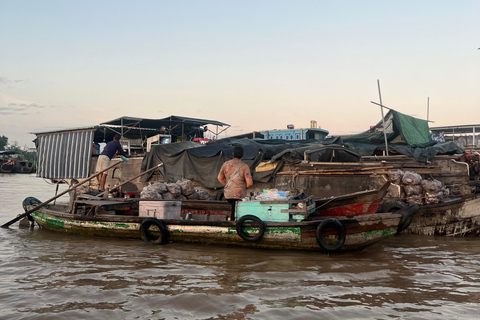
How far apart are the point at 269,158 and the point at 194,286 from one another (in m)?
7.74

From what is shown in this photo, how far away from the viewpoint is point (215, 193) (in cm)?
1289

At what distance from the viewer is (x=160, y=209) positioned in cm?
788

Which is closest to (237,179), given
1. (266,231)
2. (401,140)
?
(266,231)

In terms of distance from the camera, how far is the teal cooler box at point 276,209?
6605 millimetres

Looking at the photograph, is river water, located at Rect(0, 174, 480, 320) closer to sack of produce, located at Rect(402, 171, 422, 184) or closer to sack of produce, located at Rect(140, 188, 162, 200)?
sack of produce, located at Rect(140, 188, 162, 200)

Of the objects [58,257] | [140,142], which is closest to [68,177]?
[140,142]

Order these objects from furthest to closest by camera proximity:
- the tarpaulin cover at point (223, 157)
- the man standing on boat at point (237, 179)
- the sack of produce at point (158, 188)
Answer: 1. the tarpaulin cover at point (223, 157)
2. the sack of produce at point (158, 188)
3. the man standing on boat at point (237, 179)

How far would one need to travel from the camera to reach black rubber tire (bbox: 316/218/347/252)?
20.6 feet

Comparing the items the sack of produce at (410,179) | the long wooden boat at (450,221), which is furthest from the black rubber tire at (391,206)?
the sack of produce at (410,179)

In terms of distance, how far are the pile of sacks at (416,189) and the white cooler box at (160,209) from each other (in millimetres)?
5344

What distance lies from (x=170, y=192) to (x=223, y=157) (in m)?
3.05

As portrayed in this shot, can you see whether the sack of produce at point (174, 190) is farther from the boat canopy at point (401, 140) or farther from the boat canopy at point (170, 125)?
the boat canopy at point (170, 125)

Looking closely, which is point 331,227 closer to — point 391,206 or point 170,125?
point 391,206

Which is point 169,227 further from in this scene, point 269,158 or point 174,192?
point 269,158
